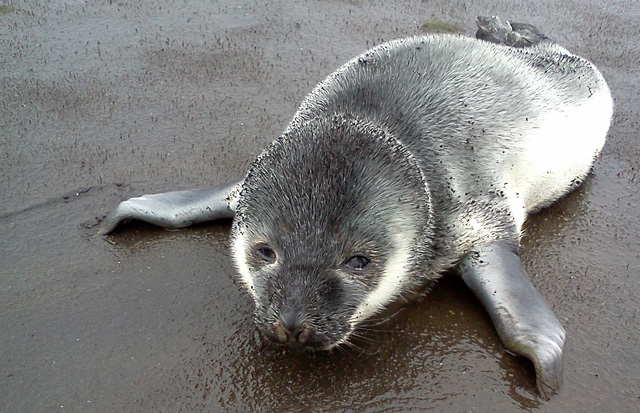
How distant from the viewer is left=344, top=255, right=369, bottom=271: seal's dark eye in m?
3.09

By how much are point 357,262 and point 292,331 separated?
56cm

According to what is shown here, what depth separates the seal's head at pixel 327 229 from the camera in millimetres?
2908

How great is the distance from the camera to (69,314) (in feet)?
11.5

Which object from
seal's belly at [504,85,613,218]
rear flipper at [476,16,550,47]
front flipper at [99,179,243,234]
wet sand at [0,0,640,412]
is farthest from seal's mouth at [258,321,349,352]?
rear flipper at [476,16,550,47]

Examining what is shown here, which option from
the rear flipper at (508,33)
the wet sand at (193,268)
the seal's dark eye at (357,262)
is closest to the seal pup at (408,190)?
the seal's dark eye at (357,262)

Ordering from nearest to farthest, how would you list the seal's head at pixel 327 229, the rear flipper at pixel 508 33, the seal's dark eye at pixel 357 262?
the seal's head at pixel 327 229 < the seal's dark eye at pixel 357 262 < the rear flipper at pixel 508 33

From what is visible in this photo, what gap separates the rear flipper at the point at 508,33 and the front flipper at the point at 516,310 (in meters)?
3.15

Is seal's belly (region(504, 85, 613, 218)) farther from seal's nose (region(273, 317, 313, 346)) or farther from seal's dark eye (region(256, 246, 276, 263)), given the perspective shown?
seal's nose (region(273, 317, 313, 346))

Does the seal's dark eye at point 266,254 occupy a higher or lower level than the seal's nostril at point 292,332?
higher

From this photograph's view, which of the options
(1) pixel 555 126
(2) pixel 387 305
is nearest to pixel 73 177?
(2) pixel 387 305

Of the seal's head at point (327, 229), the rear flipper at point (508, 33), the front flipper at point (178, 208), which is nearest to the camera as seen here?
the seal's head at point (327, 229)

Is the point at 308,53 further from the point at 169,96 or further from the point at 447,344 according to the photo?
the point at 447,344

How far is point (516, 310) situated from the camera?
11.2 ft

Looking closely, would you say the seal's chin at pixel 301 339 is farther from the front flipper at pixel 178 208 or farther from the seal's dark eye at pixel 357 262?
the front flipper at pixel 178 208
